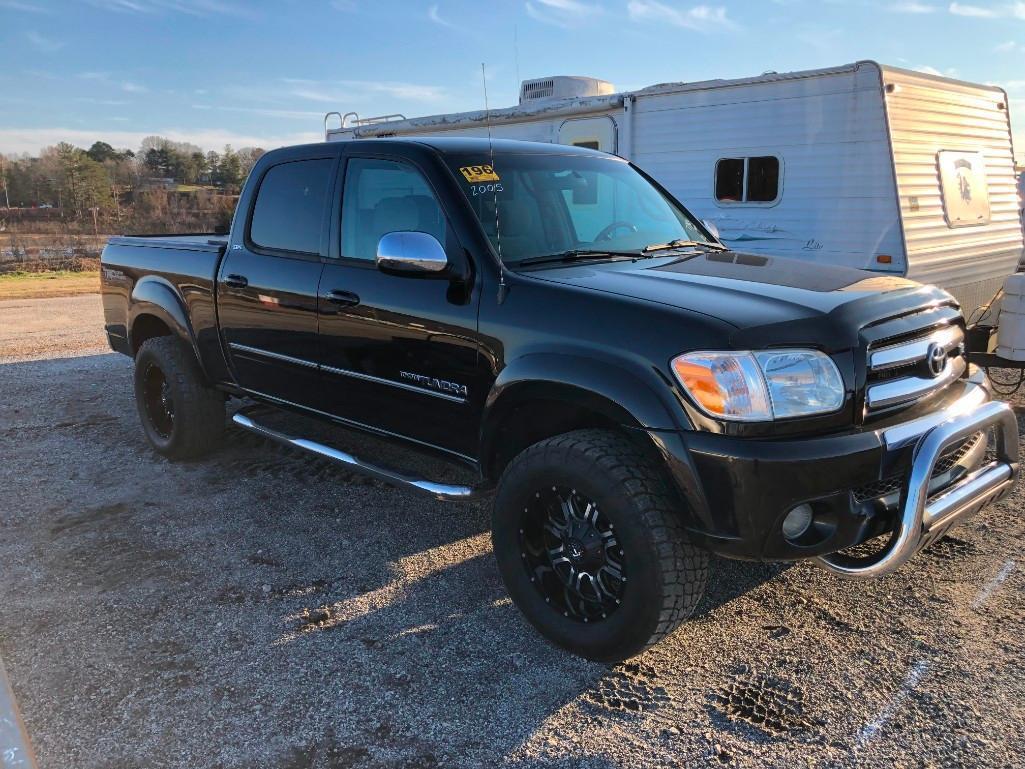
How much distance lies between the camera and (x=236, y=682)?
2793 mm

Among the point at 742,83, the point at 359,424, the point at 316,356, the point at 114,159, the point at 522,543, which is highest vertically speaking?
the point at 114,159

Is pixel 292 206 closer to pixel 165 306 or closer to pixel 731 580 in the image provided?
pixel 165 306

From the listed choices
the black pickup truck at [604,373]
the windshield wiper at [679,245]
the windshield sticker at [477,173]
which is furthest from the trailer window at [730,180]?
the windshield sticker at [477,173]

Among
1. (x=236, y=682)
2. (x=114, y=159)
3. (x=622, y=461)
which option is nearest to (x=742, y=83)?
(x=622, y=461)

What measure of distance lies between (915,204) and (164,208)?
161ft

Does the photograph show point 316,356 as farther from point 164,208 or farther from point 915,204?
point 164,208

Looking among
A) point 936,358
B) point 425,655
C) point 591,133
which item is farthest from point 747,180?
point 425,655

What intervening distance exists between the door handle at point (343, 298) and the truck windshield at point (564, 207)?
724 mm

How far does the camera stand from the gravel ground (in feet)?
8.10

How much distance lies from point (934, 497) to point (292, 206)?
3.29 metres

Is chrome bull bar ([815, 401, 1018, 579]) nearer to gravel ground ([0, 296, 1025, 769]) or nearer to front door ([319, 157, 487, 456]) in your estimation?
gravel ground ([0, 296, 1025, 769])

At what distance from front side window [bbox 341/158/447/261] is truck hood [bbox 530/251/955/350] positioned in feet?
2.19

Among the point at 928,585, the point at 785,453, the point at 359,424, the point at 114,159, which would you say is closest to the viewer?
the point at 785,453

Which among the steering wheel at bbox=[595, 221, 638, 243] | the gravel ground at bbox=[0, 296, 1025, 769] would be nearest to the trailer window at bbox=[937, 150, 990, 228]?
the gravel ground at bbox=[0, 296, 1025, 769]
